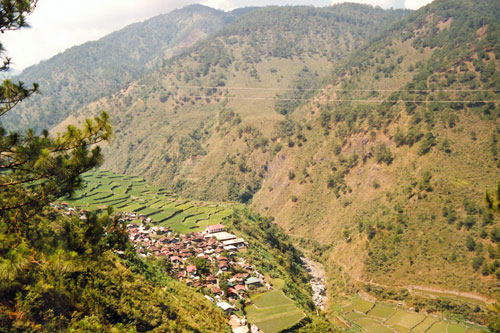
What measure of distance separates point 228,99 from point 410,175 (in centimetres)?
8390

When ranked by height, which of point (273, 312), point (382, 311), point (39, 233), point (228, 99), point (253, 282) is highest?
point (228, 99)

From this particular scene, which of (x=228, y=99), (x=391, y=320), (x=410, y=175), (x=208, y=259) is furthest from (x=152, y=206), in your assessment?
(x=228, y=99)

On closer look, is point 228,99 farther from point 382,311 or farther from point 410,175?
point 382,311

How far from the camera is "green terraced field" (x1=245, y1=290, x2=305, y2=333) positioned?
24922mm

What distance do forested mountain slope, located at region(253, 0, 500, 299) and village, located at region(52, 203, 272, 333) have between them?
1882cm

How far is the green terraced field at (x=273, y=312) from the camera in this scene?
81.8 feet

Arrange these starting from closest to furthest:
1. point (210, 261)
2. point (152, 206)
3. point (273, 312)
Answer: point (273, 312) < point (210, 261) < point (152, 206)

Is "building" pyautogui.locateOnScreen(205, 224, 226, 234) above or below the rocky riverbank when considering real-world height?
above

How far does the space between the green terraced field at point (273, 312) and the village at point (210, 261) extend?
0.82 meters

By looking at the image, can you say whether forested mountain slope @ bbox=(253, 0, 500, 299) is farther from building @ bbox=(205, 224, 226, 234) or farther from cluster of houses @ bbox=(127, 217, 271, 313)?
building @ bbox=(205, 224, 226, 234)

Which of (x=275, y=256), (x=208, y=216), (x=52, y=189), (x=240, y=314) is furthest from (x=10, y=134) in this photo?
(x=208, y=216)

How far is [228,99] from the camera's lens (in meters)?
123

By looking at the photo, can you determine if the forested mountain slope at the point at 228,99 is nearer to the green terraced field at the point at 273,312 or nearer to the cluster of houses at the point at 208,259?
the cluster of houses at the point at 208,259

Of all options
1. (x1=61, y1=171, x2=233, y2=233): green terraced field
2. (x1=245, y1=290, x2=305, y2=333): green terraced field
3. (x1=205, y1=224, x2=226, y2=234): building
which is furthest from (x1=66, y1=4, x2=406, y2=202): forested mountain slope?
(x1=245, y1=290, x2=305, y2=333): green terraced field
